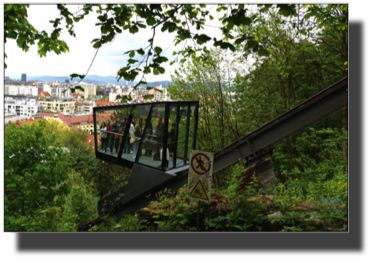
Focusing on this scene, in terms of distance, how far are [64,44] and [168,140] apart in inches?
164

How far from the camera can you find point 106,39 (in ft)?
13.1

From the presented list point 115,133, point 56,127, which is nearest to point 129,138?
point 115,133

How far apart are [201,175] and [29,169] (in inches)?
593

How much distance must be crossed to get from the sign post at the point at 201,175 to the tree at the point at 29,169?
13.3 m

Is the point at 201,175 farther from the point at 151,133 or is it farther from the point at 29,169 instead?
the point at 29,169

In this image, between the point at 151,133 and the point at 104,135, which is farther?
the point at 104,135

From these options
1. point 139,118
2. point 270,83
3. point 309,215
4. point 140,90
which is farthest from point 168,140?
point 270,83

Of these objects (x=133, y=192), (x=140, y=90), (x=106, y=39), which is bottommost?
(x=133, y=192)

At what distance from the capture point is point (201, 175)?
4207mm

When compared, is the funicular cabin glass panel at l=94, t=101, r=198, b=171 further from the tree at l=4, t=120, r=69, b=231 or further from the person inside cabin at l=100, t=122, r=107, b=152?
the tree at l=4, t=120, r=69, b=231

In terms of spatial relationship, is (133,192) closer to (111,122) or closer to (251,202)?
(111,122)

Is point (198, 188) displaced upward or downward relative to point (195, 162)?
downward

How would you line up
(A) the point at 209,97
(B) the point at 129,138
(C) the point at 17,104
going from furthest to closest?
(A) the point at 209,97 < (C) the point at 17,104 < (B) the point at 129,138

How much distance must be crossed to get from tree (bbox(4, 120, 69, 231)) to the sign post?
43.7 feet
